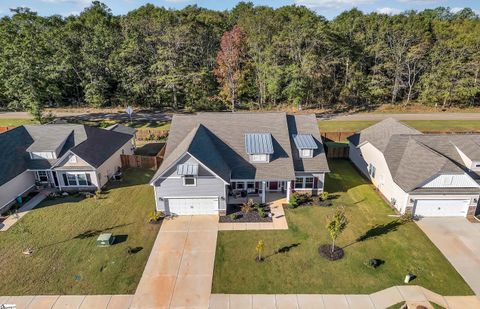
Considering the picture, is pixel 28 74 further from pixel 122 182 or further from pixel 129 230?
pixel 129 230

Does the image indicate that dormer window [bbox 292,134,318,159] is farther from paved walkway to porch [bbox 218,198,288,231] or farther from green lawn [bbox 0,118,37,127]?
green lawn [bbox 0,118,37,127]

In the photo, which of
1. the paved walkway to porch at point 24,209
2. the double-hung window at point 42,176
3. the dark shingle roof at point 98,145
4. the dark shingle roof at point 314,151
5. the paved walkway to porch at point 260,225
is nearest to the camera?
the paved walkway to porch at point 260,225


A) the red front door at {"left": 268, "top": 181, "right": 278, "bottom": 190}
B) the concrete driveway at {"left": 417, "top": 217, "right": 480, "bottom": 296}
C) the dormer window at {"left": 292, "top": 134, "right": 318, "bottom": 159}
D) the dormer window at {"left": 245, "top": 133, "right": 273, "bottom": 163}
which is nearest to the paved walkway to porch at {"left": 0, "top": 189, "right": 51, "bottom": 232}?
the dormer window at {"left": 245, "top": 133, "right": 273, "bottom": 163}

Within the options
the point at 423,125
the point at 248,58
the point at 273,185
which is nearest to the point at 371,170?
the point at 273,185

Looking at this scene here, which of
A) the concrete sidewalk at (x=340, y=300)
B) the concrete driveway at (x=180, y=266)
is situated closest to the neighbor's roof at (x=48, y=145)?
the concrete driveway at (x=180, y=266)

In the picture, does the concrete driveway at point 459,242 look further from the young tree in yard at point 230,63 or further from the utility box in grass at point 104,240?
the young tree in yard at point 230,63

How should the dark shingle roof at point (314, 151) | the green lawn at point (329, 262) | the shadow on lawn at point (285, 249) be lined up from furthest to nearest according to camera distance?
the dark shingle roof at point (314, 151) → the shadow on lawn at point (285, 249) → the green lawn at point (329, 262)

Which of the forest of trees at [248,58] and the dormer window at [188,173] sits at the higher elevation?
the forest of trees at [248,58]
